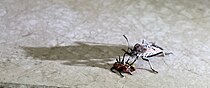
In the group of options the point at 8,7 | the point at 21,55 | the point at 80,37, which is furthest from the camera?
the point at 8,7

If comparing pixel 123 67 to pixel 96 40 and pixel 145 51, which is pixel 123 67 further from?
pixel 96 40

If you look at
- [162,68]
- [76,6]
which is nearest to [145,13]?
[76,6]

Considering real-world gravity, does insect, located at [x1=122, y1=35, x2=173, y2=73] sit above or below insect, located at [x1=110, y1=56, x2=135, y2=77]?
above

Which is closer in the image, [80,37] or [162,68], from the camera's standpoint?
[162,68]

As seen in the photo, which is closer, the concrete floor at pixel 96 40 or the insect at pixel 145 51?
the concrete floor at pixel 96 40

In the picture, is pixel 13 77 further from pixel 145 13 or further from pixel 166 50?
pixel 145 13

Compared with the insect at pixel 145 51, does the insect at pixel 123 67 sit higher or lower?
lower

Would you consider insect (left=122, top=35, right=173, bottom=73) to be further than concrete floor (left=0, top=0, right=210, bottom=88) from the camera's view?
Yes
